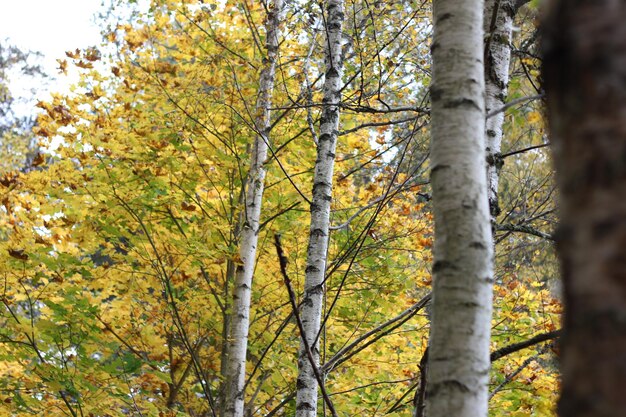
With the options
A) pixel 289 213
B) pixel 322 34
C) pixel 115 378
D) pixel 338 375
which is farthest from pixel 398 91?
pixel 115 378

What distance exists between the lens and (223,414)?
14.8 ft

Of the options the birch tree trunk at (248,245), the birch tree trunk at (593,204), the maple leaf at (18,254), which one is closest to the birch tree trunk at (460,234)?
the birch tree trunk at (593,204)

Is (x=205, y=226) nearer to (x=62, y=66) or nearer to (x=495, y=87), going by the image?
(x=62, y=66)

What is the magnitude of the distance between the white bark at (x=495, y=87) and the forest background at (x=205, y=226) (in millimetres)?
1746

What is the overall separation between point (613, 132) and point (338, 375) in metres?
5.11

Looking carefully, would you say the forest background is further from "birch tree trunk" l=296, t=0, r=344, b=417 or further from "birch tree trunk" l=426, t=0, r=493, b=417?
"birch tree trunk" l=426, t=0, r=493, b=417

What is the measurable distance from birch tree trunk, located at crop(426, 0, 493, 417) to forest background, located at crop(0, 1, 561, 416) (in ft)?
9.06

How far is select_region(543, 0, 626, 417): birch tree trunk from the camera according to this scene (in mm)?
547

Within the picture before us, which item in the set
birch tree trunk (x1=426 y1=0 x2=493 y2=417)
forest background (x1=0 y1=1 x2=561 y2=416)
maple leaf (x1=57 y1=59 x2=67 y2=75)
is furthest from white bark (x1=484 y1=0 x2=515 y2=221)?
maple leaf (x1=57 y1=59 x2=67 y2=75)

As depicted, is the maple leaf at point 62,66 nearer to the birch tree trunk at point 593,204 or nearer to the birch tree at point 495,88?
the birch tree at point 495,88

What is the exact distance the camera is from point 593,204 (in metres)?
0.57

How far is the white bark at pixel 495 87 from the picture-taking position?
211 cm

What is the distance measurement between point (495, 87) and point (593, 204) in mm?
1665

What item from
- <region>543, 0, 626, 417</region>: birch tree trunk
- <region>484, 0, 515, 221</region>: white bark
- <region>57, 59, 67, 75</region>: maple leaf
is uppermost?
<region>57, 59, 67, 75</region>: maple leaf
